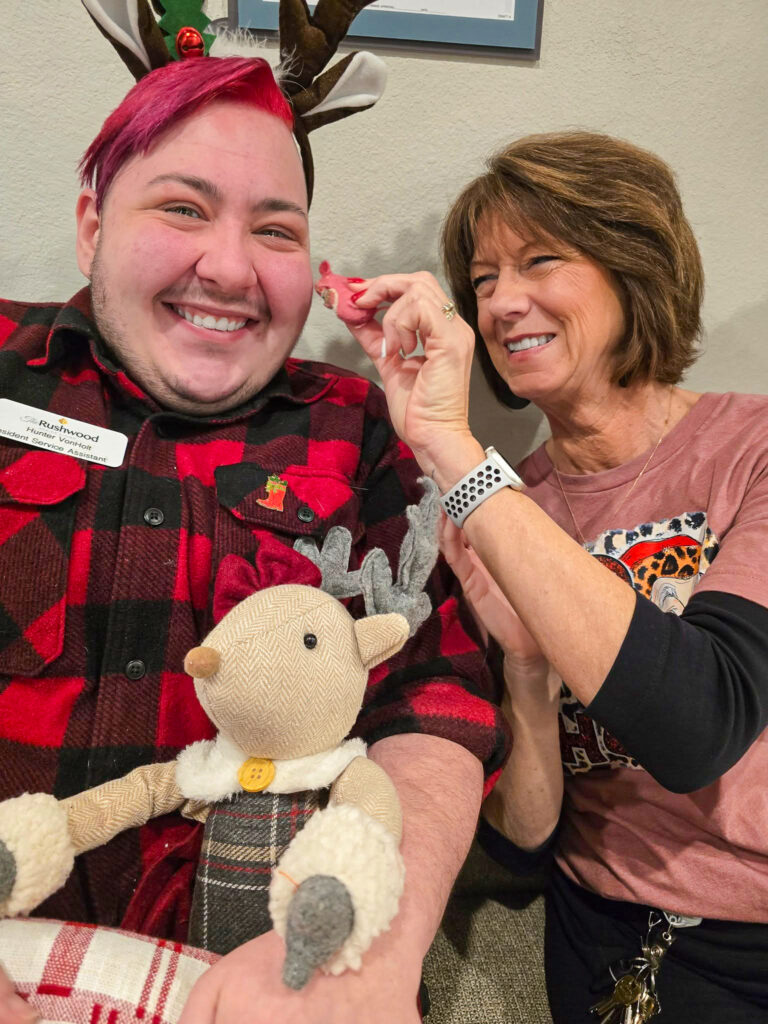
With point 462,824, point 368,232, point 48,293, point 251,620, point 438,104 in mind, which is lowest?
point 462,824

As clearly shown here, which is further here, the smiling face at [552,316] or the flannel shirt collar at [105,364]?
the smiling face at [552,316]

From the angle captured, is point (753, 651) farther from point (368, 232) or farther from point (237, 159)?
point (368, 232)

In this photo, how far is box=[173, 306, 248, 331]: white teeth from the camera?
0.94m

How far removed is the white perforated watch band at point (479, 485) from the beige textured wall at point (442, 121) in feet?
2.18

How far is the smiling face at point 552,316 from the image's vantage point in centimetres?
109

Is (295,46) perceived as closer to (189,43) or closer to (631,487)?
(189,43)

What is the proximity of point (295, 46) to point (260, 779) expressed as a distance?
1.02 meters

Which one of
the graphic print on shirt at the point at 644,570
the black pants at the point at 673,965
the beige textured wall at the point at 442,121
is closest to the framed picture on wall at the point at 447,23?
the beige textured wall at the point at 442,121

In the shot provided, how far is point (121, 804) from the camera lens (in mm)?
729

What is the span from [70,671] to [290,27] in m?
0.96

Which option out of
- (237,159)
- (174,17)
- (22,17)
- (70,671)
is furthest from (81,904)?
(22,17)

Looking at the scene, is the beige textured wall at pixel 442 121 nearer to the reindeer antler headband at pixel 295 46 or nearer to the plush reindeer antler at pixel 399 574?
the reindeer antler headband at pixel 295 46

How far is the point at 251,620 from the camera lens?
0.67 metres

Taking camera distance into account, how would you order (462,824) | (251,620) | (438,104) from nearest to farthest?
(251,620), (462,824), (438,104)
